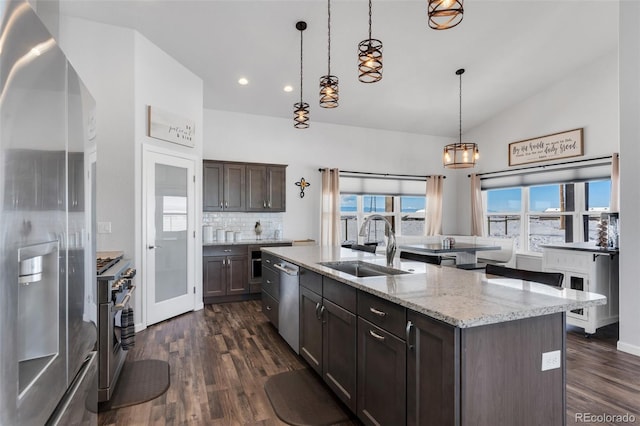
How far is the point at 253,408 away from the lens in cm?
234

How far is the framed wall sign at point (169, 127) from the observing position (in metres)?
4.08

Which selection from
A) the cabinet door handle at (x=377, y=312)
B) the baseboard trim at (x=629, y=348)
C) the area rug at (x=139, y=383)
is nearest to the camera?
the cabinet door handle at (x=377, y=312)

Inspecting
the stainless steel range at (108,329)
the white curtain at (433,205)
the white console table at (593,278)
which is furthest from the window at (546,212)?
the stainless steel range at (108,329)

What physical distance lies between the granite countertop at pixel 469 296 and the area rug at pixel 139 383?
1.58m

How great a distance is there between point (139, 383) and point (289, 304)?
1316 mm

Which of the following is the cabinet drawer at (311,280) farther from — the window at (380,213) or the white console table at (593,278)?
the window at (380,213)

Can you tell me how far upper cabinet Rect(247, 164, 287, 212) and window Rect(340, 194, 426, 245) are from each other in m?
1.48

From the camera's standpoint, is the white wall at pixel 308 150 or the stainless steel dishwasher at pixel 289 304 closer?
the stainless steel dishwasher at pixel 289 304

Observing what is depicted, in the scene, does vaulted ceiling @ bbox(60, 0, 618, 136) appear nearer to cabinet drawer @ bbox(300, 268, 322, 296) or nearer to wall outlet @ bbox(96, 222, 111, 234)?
wall outlet @ bbox(96, 222, 111, 234)

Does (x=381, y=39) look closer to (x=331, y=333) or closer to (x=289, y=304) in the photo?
(x=289, y=304)

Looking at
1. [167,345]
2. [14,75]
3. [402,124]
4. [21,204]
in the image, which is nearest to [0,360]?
[21,204]

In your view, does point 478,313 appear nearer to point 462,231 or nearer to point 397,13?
point 397,13

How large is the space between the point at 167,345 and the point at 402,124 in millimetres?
5693

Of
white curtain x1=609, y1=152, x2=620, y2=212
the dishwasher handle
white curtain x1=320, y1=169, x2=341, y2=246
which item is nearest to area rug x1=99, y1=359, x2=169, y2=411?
the dishwasher handle
